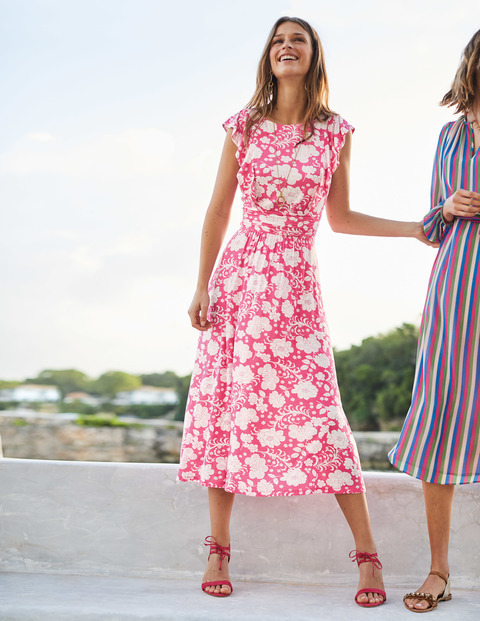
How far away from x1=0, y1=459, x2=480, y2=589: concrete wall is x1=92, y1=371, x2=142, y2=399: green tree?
93.9ft

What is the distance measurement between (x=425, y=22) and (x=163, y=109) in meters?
13.9

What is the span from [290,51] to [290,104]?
173mm

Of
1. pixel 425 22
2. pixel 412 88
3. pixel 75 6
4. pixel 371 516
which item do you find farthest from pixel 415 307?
pixel 371 516

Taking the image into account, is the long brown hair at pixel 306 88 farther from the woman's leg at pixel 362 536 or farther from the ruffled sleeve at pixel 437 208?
the woman's leg at pixel 362 536

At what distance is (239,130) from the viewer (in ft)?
8.01

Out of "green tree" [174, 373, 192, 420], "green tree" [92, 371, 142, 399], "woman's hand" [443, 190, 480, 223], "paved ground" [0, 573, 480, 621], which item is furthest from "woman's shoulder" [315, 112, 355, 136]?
"green tree" [92, 371, 142, 399]

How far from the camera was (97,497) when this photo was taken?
2.68 metres

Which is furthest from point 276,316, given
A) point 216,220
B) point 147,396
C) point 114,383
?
point 114,383

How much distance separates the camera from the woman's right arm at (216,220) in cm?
246

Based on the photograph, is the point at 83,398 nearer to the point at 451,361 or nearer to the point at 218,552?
the point at 218,552

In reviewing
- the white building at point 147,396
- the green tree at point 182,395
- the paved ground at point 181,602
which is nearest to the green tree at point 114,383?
the white building at point 147,396

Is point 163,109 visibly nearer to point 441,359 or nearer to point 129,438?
point 129,438

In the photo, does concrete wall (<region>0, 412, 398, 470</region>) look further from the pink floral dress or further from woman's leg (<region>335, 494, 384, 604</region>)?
woman's leg (<region>335, 494, 384, 604</region>)

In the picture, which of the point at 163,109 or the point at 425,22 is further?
the point at 163,109
